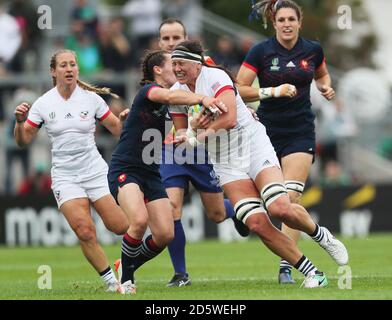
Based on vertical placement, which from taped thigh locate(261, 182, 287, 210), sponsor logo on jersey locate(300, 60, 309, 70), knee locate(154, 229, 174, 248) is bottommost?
knee locate(154, 229, 174, 248)

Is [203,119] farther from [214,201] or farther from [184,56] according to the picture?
[214,201]

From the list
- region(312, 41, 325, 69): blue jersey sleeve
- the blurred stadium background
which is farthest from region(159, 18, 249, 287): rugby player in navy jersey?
the blurred stadium background

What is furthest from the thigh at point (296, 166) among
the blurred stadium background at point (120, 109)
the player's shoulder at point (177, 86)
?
the blurred stadium background at point (120, 109)

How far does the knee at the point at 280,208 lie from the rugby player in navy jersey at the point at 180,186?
1.62 metres

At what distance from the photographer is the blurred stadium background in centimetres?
2255

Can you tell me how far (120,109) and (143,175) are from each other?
11470 mm

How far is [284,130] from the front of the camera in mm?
12125

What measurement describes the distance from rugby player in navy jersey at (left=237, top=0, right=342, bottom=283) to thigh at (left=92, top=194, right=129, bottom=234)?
5.98 ft

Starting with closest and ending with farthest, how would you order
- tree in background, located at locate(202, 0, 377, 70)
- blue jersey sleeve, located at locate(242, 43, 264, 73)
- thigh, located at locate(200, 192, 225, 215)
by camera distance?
blue jersey sleeve, located at locate(242, 43, 264, 73), thigh, located at locate(200, 192, 225, 215), tree in background, located at locate(202, 0, 377, 70)

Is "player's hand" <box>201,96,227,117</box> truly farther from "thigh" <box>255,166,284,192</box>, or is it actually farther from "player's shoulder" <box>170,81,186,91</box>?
"thigh" <box>255,166,284,192</box>

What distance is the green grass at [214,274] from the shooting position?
10.5 m

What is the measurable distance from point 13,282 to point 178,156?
2730 millimetres

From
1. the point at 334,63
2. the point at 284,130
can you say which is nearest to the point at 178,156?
the point at 284,130
